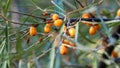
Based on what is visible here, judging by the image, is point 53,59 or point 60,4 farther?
point 60,4

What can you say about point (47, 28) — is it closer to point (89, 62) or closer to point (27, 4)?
point (27, 4)

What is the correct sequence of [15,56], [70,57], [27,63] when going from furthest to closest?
[70,57] < [27,63] < [15,56]

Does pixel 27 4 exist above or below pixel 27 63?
above

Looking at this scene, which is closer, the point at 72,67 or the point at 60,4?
the point at 60,4

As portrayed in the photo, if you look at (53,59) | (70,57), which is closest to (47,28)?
(53,59)

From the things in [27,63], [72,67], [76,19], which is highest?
[76,19]

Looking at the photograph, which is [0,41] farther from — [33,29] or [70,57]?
[70,57]

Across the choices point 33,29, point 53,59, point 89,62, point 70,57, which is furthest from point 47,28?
point 70,57

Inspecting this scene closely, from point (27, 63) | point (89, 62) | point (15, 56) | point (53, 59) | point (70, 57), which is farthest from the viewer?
point (70, 57)

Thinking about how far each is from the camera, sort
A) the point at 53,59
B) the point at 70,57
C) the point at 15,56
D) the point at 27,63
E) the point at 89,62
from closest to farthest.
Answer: the point at 53,59
the point at 15,56
the point at 27,63
the point at 89,62
the point at 70,57
